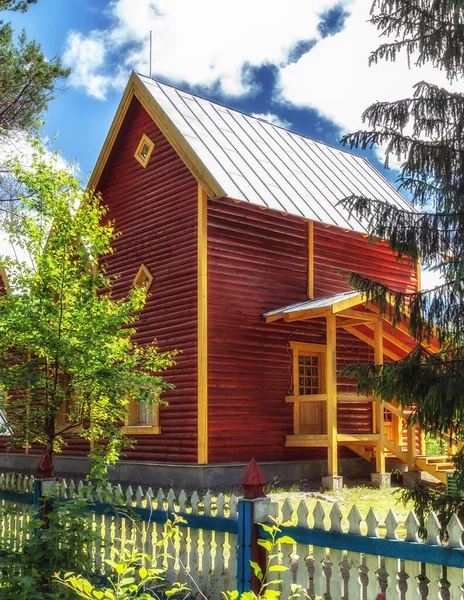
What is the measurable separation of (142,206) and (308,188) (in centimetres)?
427

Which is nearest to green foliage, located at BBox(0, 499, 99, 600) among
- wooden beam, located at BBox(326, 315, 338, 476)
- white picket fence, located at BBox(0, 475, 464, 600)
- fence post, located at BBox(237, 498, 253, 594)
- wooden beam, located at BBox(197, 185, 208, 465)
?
white picket fence, located at BBox(0, 475, 464, 600)

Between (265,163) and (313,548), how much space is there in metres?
13.9

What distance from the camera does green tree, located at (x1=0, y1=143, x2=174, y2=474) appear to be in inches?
320

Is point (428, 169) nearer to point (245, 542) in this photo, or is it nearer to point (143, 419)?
point (245, 542)

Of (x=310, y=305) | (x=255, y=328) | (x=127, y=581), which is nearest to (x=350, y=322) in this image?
(x=310, y=305)

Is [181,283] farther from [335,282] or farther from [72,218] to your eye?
[72,218]

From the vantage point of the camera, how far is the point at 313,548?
5.37 metres

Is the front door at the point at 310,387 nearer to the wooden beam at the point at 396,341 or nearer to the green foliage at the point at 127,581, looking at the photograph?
the wooden beam at the point at 396,341

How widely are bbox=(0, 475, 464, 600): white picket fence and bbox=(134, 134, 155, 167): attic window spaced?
428 inches

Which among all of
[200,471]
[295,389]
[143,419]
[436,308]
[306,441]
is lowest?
[200,471]

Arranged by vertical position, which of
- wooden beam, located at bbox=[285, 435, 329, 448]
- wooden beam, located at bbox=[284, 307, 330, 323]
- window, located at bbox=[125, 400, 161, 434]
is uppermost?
wooden beam, located at bbox=[284, 307, 330, 323]

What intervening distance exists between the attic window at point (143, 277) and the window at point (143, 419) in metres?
2.85

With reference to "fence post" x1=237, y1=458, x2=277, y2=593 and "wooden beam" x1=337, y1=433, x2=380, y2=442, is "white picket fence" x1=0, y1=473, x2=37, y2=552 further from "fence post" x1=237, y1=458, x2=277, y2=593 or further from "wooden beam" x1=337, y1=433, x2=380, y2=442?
"wooden beam" x1=337, y1=433, x2=380, y2=442

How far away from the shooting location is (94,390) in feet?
27.2
